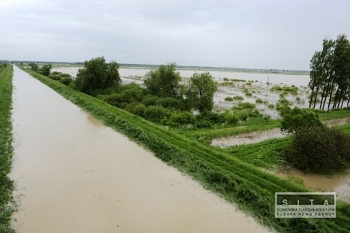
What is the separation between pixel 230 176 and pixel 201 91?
14150mm

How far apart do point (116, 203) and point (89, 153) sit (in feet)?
18.5

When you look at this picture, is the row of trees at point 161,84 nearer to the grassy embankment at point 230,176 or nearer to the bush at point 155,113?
the bush at point 155,113

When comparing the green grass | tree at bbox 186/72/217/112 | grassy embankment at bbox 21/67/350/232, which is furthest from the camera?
tree at bbox 186/72/217/112

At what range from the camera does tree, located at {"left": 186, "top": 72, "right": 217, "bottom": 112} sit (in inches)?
956

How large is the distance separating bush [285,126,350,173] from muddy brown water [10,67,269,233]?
505 centimetres

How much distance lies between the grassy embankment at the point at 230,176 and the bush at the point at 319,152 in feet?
8.11

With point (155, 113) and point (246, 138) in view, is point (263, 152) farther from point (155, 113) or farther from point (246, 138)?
point (155, 113)

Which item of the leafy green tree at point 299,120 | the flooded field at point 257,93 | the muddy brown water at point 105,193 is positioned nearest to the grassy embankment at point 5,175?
the muddy brown water at point 105,193

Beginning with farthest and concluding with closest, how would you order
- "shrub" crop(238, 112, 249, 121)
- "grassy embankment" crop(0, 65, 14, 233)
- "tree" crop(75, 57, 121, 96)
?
1. "tree" crop(75, 57, 121, 96)
2. "shrub" crop(238, 112, 249, 121)
3. "grassy embankment" crop(0, 65, 14, 233)

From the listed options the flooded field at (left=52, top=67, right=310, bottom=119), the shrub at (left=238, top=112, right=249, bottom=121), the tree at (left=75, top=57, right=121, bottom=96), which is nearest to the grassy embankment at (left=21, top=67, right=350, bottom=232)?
the shrub at (left=238, top=112, right=249, bottom=121)

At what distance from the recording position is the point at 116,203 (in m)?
9.53
